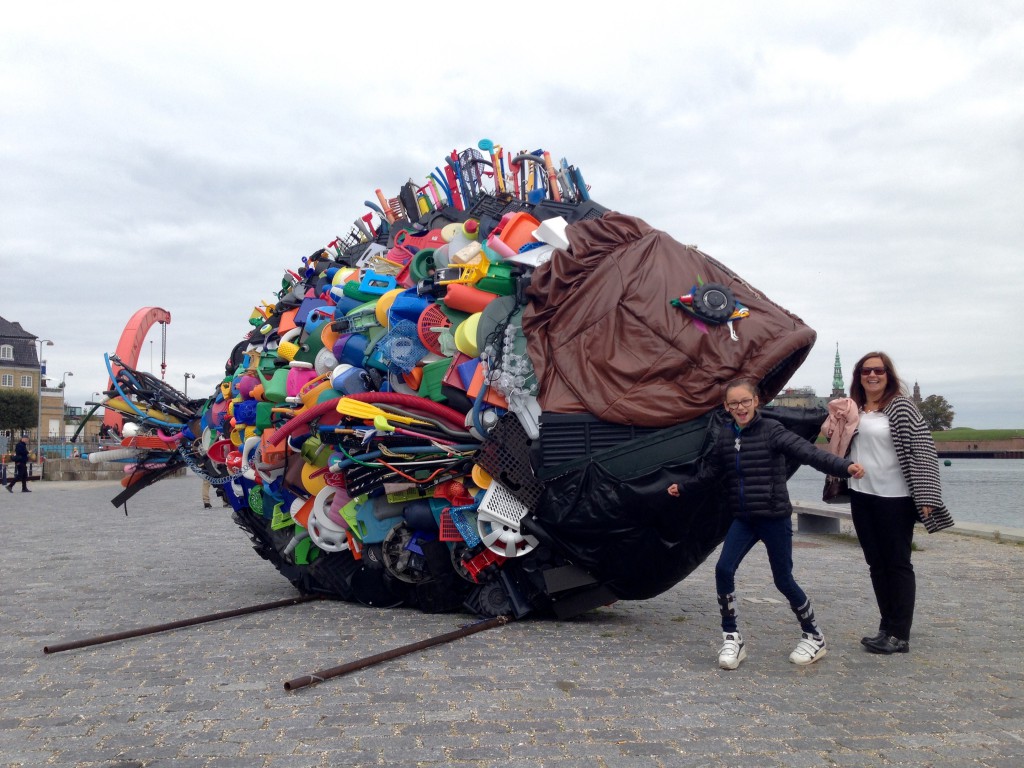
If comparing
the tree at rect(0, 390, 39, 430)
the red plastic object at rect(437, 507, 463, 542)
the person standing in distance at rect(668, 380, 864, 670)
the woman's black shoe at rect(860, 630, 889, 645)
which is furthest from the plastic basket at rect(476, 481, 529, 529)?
the tree at rect(0, 390, 39, 430)

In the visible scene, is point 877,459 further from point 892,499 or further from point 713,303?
point 713,303

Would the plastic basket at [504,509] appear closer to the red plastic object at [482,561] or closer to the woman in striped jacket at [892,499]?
the red plastic object at [482,561]

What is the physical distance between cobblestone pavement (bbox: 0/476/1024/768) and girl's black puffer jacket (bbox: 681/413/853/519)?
2.90 ft

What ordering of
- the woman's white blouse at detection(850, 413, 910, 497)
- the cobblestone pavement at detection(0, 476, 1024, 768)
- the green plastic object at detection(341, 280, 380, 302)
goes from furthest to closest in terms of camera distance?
the green plastic object at detection(341, 280, 380, 302)
the woman's white blouse at detection(850, 413, 910, 497)
the cobblestone pavement at detection(0, 476, 1024, 768)

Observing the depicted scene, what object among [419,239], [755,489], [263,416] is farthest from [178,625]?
[755,489]

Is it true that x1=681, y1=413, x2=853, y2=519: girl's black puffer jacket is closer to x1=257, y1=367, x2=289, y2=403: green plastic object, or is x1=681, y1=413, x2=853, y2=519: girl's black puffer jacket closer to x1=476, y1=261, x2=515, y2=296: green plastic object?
x1=476, y1=261, x2=515, y2=296: green plastic object

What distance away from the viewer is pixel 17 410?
60.6 m

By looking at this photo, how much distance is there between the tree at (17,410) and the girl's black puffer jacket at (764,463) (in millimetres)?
63643

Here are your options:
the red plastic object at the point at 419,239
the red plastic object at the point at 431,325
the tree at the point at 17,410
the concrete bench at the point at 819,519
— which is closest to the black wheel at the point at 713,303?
the red plastic object at the point at 431,325

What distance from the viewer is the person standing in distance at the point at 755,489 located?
479 cm

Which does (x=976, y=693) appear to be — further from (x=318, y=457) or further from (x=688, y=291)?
(x=318, y=457)

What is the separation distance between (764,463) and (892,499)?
36.7 inches

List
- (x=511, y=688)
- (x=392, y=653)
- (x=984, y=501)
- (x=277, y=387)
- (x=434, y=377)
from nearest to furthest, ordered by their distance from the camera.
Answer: (x=511, y=688) → (x=392, y=653) → (x=434, y=377) → (x=277, y=387) → (x=984, y=501)

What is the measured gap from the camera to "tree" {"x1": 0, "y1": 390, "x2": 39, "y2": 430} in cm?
5944
